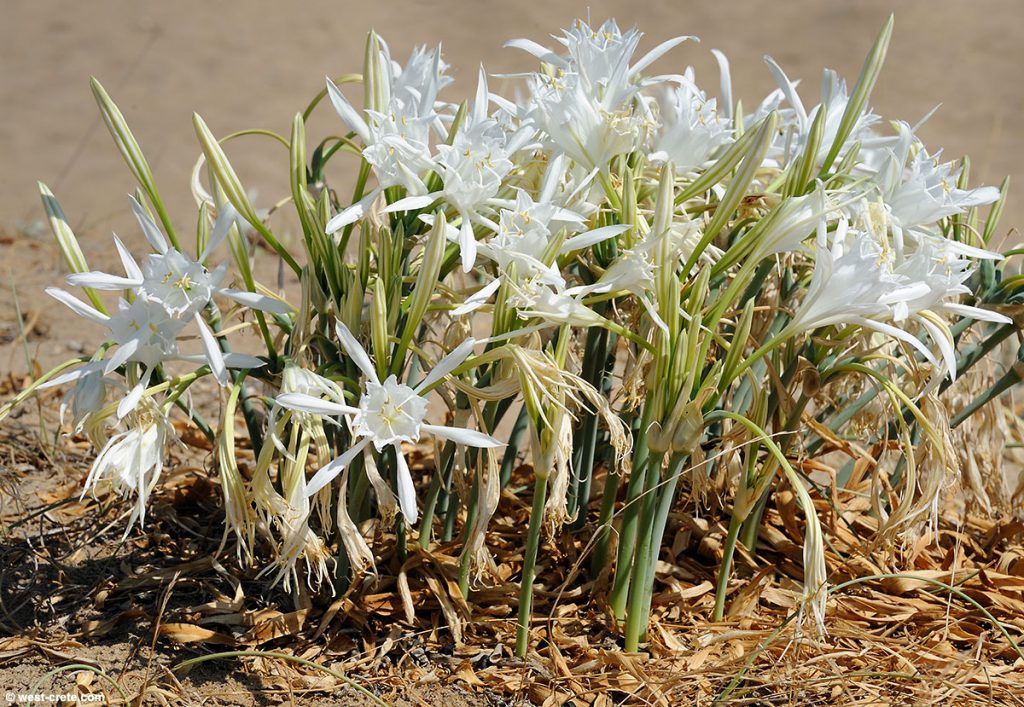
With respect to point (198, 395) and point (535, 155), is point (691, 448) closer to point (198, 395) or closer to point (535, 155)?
point (535, 155)

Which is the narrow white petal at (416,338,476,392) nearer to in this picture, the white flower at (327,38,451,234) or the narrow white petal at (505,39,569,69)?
the white flower at (327,38,451,234)

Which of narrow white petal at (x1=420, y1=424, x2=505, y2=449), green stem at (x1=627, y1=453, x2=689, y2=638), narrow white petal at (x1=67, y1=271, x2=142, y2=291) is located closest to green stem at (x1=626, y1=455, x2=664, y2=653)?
green stem at (x1=627, y1=453, x2=689, y2=638)

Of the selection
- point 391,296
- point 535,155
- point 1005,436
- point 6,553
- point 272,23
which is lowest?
point 6,553

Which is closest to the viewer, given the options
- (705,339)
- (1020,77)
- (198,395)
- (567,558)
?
(705,339)

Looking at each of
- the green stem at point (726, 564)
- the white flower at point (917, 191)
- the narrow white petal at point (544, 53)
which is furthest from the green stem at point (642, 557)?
the narrow white petal at point (544, 53)

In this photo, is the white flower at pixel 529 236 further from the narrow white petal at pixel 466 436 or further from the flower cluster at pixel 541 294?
the narrow white petal at pixel 466 436

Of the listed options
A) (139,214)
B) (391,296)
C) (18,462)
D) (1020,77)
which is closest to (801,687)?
(391,296)

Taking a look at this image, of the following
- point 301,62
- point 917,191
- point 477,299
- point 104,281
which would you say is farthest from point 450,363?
point 301,62
